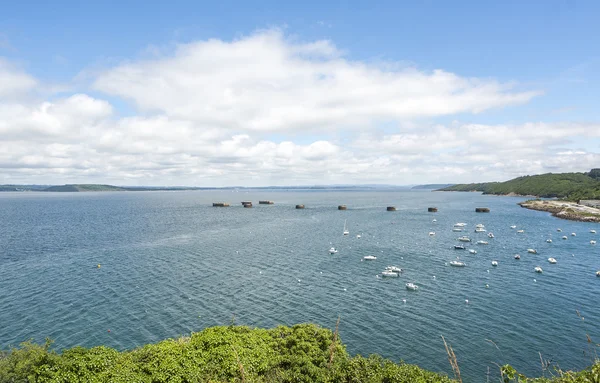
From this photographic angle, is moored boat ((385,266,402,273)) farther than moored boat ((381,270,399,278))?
Yes

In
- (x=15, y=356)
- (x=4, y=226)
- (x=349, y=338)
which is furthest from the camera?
(x=4, y=226)

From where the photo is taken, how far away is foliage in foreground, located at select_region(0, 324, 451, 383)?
66.4 ft

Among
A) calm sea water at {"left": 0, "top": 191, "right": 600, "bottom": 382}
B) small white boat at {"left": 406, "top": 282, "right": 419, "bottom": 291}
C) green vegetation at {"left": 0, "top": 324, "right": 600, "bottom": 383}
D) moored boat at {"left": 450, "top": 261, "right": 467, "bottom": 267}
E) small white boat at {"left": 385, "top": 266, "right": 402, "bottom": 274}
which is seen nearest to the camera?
green vegetation at {"left": 0, "top": 324, "right": 600, "bottom": 383}

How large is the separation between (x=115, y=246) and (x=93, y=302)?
38.0 metres

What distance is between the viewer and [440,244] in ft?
267

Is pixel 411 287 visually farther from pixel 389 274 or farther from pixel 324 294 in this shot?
pixel 324 294

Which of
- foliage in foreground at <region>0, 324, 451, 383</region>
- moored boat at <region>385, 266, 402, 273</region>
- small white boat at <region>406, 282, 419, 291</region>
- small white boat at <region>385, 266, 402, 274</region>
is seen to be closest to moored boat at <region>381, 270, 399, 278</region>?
small white boat at <region>385, 266, 402, 274</region>

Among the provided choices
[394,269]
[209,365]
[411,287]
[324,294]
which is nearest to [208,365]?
[209,365]

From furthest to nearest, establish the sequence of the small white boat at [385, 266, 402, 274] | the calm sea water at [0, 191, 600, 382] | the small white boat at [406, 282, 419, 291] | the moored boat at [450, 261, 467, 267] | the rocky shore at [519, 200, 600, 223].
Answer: the rocky shore at [519, 200, 600, 223], the moored boat at [450, 261, 467, 267], the small white boat at [385, 266, 402, 274], the small white boat at [406, 282, 419, 291], the calm sea water at [0, 191, 600, 382]

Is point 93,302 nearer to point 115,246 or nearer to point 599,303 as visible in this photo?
point 115,246

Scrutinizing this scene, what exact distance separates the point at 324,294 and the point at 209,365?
87.6ft

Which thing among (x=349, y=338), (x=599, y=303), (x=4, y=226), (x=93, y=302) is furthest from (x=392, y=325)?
(x=4, y=226)

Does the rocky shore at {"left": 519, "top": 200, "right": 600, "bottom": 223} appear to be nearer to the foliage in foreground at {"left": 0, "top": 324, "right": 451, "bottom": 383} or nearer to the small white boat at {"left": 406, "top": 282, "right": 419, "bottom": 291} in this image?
the small white boat at {"left": 406, "top": 282, "right": 419, "bottom": 291}

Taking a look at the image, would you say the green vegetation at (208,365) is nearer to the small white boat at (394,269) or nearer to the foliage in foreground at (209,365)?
the foliage in foreground at (209,365)
